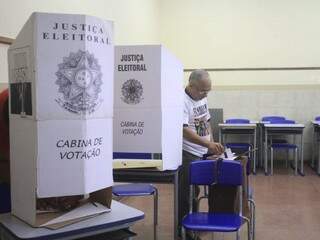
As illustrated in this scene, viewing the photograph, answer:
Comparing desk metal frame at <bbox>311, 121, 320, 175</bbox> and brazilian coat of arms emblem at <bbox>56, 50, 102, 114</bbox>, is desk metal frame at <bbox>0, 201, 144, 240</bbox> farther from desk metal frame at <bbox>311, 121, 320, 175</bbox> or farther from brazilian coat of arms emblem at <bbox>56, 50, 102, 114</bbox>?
desk metal frame at <bbox>311, 121, 320, 175</bbox>

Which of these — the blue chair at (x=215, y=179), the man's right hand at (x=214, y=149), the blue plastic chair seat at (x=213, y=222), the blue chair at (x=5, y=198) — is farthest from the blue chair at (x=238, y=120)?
the blue chair at (x=5, y=198)

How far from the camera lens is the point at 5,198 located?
1.81m

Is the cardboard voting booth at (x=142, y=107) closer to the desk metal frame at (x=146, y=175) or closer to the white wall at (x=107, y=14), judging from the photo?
the desk metal frame at (x=146, y=175)

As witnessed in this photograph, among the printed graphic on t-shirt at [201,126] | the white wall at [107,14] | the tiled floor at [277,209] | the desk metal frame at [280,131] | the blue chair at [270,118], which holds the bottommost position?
the tiled floor at [277,209]

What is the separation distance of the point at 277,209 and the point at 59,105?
3406 millimetres

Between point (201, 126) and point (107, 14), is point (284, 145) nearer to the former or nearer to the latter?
point (201, 126)

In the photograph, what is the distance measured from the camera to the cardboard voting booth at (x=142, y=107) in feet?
7.74

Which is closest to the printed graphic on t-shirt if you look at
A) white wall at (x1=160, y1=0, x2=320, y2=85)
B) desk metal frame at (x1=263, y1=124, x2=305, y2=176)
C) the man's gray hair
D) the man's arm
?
the man's arm

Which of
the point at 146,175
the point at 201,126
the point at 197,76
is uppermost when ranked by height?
the point at 197,76

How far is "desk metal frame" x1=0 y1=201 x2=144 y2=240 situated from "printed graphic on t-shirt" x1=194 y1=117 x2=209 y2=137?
1.60 m

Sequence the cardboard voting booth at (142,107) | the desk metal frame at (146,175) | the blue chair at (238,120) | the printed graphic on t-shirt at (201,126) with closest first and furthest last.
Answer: the cardboard voting booth at (142,107) → the desk metal frame at (146,175) → the printed graphic on t-shirt at (201,126) → the blue chair at (238,120)

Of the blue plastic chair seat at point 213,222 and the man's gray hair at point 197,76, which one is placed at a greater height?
the man's gray hair at point 197,76

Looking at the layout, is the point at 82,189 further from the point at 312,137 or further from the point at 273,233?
the point at 312,137

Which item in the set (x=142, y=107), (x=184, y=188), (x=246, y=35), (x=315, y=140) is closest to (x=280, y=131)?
(x=315, y=140)
